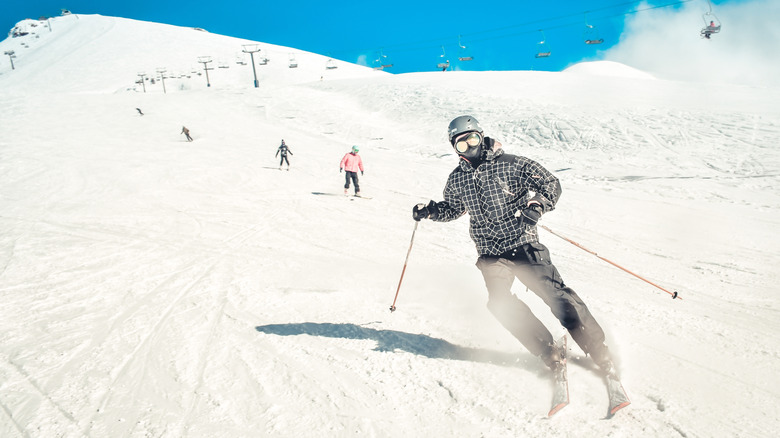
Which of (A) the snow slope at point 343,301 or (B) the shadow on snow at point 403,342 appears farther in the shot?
(B) the shadow on snow at point 403,342

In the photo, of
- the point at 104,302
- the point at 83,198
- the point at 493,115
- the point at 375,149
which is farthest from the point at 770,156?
the point at 83,198

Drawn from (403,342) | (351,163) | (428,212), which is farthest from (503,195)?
(351,163)

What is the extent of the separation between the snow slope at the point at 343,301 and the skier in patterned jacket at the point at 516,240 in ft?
1.21

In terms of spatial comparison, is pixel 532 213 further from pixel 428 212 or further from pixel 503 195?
pixel 428 212

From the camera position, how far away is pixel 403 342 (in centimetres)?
396

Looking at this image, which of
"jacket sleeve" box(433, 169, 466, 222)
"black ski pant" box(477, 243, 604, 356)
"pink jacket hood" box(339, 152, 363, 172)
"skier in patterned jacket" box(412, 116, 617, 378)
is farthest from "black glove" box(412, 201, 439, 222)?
"pink jacket hood" box(339, 152, 363, 172)

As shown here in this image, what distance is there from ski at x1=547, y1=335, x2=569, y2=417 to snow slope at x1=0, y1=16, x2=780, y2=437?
0.27 ft

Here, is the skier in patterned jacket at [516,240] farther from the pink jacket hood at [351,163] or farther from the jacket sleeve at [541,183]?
the pink jacket hood at [351,163]

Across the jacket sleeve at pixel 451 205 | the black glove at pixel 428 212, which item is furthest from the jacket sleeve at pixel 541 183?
the black glove at pixel 428 212

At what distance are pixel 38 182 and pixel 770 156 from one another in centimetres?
2752

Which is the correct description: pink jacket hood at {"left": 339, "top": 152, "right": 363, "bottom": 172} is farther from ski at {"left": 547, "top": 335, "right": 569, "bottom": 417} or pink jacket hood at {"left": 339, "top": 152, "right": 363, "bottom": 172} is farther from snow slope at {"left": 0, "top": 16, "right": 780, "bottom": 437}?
ski at {"left": 547, "top": 335, "right": 569, "bottom": 417}

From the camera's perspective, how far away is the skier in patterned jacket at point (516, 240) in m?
2.98

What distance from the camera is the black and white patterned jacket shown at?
9.93ft

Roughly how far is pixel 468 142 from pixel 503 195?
47 cm
